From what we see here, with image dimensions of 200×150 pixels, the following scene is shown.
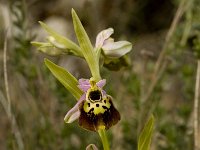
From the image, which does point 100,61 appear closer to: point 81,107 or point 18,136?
point 81,107

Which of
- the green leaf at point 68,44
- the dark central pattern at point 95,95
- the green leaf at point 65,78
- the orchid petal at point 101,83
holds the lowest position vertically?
the dark central pattern at point 95,95

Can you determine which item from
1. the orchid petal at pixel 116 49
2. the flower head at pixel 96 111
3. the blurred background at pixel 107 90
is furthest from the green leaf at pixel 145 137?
the blurred background at pixel 107 90

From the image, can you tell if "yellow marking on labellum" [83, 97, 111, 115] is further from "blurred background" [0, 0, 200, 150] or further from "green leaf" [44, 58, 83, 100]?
"blurred background" [0, 0, 200, 150]

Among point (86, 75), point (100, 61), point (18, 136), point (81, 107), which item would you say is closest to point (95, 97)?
point (81, 107)

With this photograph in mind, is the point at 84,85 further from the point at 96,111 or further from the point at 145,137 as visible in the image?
the point at 145,137

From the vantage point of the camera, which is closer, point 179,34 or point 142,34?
point 179,34

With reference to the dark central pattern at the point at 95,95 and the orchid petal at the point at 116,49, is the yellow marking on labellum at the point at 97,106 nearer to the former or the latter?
the dark central pattern at the point at 95,95

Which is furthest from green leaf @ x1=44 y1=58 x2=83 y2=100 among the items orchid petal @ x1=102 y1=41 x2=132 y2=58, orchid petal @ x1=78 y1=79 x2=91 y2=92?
orchid petal @ x1=102 y1=41 x2=132 y2=58

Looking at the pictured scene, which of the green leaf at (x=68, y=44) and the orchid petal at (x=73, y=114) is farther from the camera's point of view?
the green leaf at (x=68, y=44)

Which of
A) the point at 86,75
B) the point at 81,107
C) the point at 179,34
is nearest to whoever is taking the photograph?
the point at 81,107
